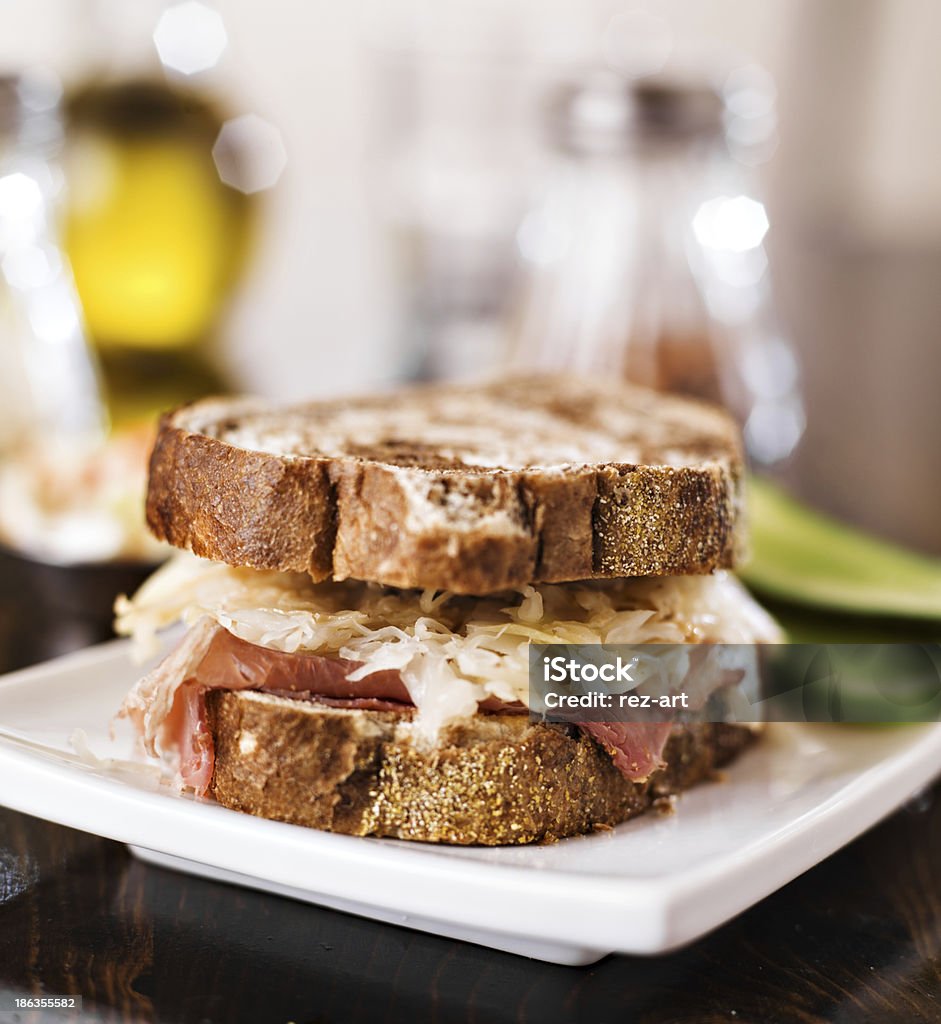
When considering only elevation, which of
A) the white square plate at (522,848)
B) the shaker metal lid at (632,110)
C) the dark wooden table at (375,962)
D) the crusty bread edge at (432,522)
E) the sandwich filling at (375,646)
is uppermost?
the shaker metal lid at (632,110)

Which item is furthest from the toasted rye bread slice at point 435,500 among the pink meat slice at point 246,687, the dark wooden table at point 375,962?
the dark wooden table at point 375,962

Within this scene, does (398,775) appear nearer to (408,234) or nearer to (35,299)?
(35,299)

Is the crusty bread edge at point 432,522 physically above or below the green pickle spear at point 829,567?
above

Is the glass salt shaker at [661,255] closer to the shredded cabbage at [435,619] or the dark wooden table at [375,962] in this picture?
the shredded cabbage at [435,619]

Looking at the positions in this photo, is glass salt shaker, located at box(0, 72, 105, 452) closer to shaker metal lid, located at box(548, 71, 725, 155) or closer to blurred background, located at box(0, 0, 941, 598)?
blurred background, located at box(0, 0, 941, 598)

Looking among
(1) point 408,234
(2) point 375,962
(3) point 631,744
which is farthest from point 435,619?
(1) point 408,234

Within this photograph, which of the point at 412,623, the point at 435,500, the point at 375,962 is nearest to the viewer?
the point at 375,962
